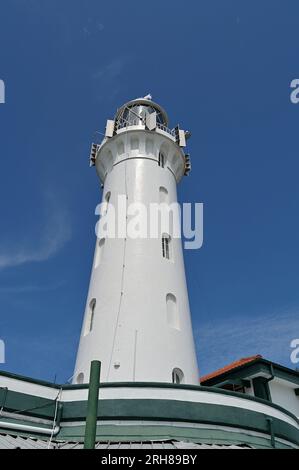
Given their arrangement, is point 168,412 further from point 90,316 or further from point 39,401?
point 90,316

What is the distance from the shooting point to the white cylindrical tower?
711 inches

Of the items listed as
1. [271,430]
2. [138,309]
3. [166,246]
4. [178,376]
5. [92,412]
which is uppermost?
[166,246]

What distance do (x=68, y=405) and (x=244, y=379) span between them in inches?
427

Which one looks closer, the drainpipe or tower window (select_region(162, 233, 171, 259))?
the drainpipe

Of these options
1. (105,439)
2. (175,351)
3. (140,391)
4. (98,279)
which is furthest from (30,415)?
(98,279)

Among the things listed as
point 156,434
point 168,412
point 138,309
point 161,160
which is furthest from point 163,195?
point 156,434

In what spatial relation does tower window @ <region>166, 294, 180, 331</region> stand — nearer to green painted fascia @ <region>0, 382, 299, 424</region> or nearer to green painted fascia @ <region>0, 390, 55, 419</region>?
green painted fascia @ <region>0, 382, 299, 424</region>

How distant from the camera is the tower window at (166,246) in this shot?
2252cm

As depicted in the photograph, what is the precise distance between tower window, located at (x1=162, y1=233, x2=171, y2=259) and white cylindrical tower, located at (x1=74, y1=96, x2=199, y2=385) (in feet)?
0.18

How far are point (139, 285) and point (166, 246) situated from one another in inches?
146

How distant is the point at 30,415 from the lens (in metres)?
14.5

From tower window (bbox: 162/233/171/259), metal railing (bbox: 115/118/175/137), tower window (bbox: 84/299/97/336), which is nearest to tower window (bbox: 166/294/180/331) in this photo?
tower window (bbox: 162/233/171/259)

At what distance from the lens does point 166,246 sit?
2306 centimetres

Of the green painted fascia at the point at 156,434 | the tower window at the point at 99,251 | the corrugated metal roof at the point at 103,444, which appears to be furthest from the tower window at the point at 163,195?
the corrugated metal roof at the point at 103,444
